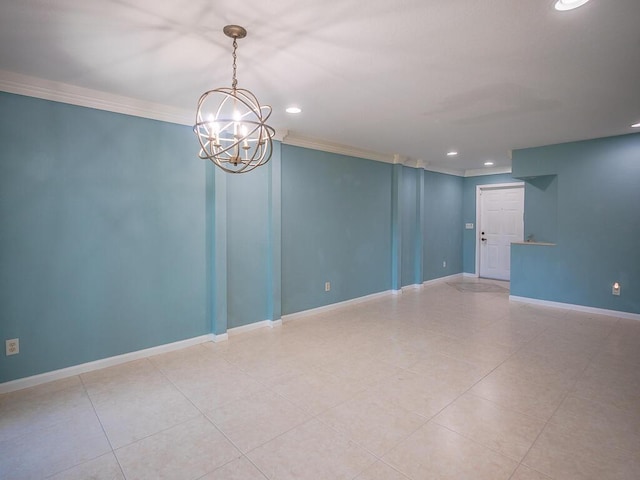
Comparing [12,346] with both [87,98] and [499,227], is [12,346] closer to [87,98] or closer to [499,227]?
[87,98]

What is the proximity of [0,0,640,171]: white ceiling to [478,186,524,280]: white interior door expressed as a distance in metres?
3.49

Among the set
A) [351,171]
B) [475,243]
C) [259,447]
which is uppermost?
[351,171]

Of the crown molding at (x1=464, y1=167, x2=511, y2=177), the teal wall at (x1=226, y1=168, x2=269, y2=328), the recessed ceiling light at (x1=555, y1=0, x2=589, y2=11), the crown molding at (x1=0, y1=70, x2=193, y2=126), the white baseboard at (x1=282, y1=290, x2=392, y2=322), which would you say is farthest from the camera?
the crown molding at (x1=464, y1=167, x2=511, y2=177)

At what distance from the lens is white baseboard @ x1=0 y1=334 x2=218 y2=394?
2693 millimetres

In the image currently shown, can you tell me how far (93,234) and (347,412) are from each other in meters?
2.64

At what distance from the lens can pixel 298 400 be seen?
8.28ft

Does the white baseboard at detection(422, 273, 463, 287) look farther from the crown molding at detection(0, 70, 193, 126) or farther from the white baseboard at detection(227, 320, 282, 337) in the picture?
the crown molding at detection(0, 70, 193, 126)

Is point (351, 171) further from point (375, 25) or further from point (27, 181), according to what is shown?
point (27, 181)

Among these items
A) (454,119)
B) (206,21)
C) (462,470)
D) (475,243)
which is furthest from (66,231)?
(475,243)

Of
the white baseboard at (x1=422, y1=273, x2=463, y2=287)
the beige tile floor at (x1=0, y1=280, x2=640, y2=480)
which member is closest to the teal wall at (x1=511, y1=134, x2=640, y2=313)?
the beige tile floor at (x1=0, y1=280, x2=640, y2=480)

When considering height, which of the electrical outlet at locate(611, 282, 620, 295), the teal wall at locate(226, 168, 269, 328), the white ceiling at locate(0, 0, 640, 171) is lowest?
the electrical outlet at locate(611, 282, 620, 295)

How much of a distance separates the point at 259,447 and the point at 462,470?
3.78ft

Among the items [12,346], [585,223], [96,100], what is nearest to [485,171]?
[585,223]

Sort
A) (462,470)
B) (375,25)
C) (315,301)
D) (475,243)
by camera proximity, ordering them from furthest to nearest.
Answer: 1. (475,243)
2. (315,301)
3. (375,25)
4. (462,470)
